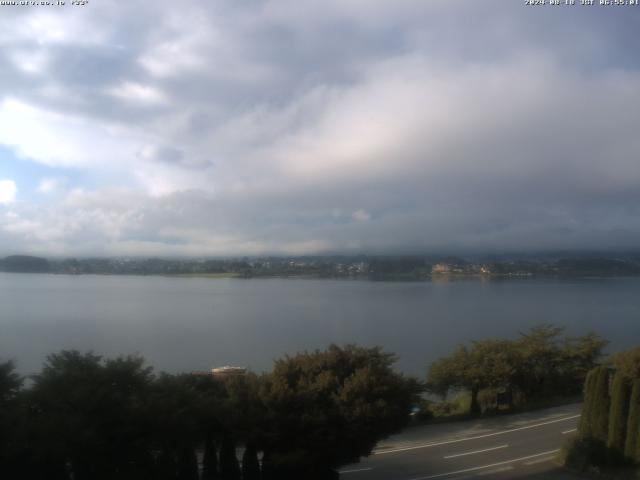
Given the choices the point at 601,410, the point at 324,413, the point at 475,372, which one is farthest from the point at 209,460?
the point at 475,372

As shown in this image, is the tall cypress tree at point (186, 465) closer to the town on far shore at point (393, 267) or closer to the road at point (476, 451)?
the road at point (476, 451)

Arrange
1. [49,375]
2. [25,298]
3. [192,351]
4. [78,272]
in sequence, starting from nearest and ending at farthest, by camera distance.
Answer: [49,375]
[192,351]
[25,298]
[78,272]

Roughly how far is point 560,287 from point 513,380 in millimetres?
70572

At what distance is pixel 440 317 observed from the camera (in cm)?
5381

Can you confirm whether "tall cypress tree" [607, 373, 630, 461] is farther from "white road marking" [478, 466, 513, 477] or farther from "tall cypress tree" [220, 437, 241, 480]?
"tall cypress tree" [220, 437, 241, 480]

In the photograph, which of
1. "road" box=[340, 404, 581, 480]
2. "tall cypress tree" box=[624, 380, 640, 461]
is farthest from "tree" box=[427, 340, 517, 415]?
"tall cypress tree" box=[624, 380, 640, 461]

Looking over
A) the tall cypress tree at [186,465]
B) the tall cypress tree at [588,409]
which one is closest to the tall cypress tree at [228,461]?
the tall cypress tree at [186,465]

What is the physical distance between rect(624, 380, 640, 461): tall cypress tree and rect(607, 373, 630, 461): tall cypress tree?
16 cm

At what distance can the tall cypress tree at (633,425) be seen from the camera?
12.3 metres

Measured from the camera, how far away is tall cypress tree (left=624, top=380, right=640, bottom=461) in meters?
12.3

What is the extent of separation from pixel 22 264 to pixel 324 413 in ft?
245

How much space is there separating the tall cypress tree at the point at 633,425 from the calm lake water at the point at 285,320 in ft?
62.8

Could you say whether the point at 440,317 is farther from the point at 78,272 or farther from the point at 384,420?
the point at 78,272

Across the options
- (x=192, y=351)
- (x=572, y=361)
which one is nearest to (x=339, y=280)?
(x=192, y=351)
